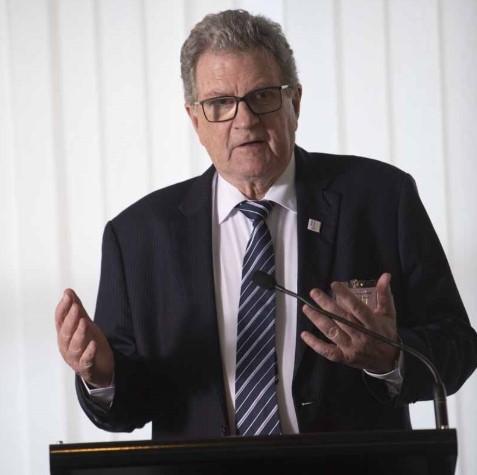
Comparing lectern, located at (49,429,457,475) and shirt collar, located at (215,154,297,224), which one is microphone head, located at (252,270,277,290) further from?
shirt collar, located at (215,154,297,224)

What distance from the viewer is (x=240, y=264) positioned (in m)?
2.03

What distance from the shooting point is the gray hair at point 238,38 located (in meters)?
2.03

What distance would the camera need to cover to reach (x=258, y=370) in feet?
6.22

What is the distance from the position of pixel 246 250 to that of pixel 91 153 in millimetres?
1433

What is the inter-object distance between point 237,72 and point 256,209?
302 millimetres

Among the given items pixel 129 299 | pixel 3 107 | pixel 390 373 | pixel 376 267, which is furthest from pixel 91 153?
pixel 390 373

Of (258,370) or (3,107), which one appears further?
(3,107)

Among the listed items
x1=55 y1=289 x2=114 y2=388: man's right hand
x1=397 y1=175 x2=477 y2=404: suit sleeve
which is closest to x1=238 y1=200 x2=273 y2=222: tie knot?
x1=397 y1=175 x2=477 y2=404: suit sleeve

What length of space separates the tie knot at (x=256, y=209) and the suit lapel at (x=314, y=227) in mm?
69

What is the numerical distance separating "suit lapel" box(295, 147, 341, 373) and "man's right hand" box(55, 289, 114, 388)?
429 millimetres

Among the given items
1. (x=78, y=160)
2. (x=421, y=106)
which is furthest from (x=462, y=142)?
(x=78, y=160)

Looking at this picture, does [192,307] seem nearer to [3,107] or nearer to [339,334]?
[339,334]

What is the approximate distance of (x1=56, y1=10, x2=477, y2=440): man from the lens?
1901mm

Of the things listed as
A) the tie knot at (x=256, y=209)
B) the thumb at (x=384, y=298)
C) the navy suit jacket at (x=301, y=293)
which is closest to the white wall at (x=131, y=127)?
the navy suit jacket at (x=301, y=293)
